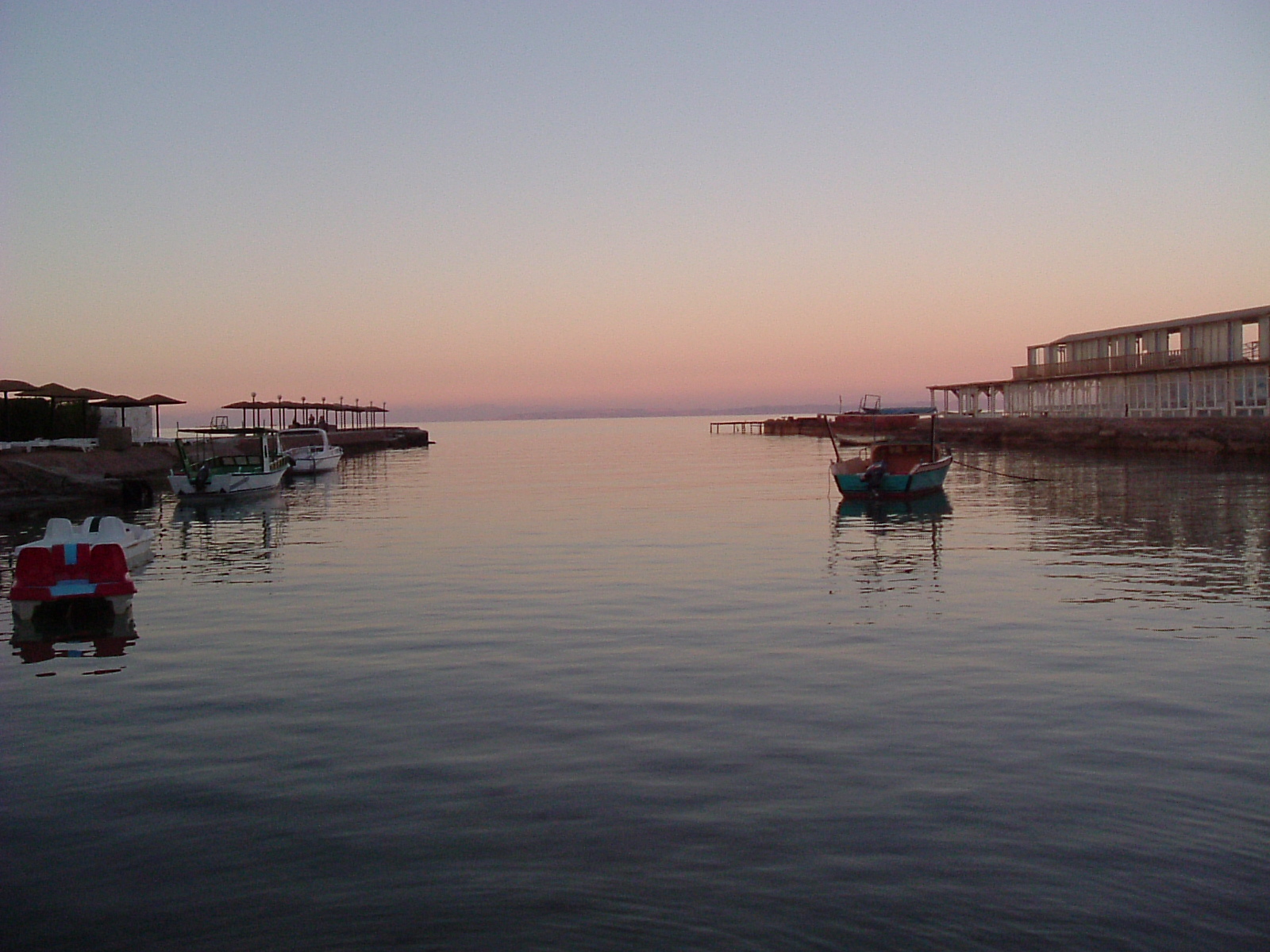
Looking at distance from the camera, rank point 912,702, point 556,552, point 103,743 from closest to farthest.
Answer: point 103,743 → point 912,702 → point 556,552

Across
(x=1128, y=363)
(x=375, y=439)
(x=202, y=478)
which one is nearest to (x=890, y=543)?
(x=202, y=478)

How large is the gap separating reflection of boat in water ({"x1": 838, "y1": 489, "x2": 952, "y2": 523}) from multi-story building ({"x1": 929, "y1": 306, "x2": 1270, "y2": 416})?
37758 millimetres

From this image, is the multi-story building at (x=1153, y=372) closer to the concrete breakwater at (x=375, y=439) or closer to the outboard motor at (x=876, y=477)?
the outboard motor at (x=876, y=477)

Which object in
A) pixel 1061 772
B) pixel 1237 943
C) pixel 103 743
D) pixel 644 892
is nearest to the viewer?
pixel 1237 943

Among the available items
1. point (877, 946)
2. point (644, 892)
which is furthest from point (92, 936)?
point (877, 946)

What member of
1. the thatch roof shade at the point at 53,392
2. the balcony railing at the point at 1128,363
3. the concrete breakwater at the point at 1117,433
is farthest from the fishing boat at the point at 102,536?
the balcony railing at the point at 1128,363

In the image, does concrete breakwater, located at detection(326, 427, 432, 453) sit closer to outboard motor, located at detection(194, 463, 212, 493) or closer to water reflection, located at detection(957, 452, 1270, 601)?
outboard motor, located at detection(194, 463, 212, 493)

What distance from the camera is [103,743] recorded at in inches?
426

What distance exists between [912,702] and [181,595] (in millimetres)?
15255

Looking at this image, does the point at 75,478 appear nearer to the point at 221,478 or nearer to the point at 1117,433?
the point at 221,478

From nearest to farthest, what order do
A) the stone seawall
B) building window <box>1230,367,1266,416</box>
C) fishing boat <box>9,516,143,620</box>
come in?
1. fishing boat <box>9,516,143,620</box>
2. the stone seawall
3. building window <box>1230,367,1266,416</box>

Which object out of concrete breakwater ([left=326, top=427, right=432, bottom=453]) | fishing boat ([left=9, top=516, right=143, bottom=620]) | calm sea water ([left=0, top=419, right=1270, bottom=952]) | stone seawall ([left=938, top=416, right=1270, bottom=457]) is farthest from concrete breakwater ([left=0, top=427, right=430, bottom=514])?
stone seawall ([left=938, top=416, right=1270, bottom=457])

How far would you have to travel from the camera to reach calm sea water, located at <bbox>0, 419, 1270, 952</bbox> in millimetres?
6773

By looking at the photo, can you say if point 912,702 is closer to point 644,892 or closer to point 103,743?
point 644,892
